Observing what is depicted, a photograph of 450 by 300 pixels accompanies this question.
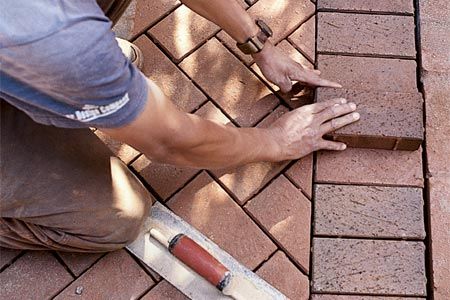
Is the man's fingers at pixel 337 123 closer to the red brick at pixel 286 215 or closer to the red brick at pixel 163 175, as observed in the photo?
the red brick at pixel 286 215

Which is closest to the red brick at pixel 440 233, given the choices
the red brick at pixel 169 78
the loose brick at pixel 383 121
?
the loose brick at pixel 383 121

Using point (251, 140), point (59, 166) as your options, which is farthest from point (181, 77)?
point (59, 166)

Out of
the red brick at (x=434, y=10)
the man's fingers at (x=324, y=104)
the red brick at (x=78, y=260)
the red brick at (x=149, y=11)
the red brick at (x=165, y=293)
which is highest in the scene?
the red brick at (x=149, y=11)

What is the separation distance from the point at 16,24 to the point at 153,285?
3.07ft

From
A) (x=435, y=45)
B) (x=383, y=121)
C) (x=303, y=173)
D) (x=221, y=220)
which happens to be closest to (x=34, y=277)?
(x=221, y=220)

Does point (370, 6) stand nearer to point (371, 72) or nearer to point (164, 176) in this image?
point (371, 72)

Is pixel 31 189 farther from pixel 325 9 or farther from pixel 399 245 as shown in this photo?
pixel 325 9

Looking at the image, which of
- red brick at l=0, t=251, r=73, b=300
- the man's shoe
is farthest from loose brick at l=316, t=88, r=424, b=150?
red brick at l=0, t=251, r=73, b=300

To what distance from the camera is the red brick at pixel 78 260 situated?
1765 millimetres

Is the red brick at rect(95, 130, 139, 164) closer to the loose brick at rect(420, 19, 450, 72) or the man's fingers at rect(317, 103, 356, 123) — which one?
the man's fingers at rect(317, 103, 356, 123)

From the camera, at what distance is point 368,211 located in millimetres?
1771

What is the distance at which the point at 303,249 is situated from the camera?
1744 millimetres

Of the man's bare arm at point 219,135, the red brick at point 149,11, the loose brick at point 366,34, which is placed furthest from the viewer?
the red brick at point 149,11

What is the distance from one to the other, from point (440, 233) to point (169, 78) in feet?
2.96
